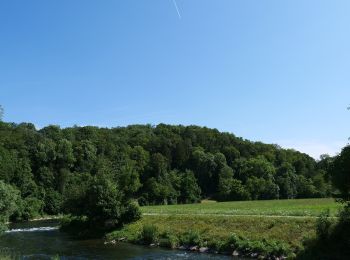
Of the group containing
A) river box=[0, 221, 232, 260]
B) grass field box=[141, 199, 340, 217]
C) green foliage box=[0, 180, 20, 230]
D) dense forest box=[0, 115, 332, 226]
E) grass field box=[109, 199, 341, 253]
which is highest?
dense forest box=[0, 115, 332, 226]

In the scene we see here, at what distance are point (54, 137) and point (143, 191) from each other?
32.9 metres

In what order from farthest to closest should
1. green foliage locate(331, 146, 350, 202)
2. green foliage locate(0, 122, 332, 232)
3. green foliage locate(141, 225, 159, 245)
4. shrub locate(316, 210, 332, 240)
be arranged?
green foliage locate(0, 122, 332, 232)
green foliage locate(141, 225, 159, 245)
shrub locate(316, 210, 332, 240)
green foliage locate(331, 146, 350, 202)

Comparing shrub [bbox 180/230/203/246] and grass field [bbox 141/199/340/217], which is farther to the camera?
grass field [bbox 141/199/340/217]

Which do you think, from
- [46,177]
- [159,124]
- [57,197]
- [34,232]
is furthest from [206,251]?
[159,124]

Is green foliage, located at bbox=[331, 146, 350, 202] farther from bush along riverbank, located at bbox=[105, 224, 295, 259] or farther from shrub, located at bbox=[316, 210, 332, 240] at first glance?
bush along riverbank, located at bbox=[105, 224, 295, 259]

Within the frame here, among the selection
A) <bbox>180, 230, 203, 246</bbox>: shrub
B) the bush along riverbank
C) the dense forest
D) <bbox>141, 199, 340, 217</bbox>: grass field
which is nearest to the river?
the bush along riverbank

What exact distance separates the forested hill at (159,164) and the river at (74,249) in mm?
41352

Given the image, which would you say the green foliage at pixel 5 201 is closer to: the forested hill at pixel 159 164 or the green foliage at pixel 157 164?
the green foliage at pixel 157 164

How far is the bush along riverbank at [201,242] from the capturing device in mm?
41906

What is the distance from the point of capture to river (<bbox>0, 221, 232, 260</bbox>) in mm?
43750

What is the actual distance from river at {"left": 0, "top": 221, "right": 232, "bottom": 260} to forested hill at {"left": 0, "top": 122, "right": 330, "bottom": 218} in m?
41.4

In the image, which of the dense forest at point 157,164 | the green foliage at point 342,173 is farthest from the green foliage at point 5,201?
the dense forest at point 157,164

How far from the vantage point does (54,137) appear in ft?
465

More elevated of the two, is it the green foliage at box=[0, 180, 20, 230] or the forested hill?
the forested hill
